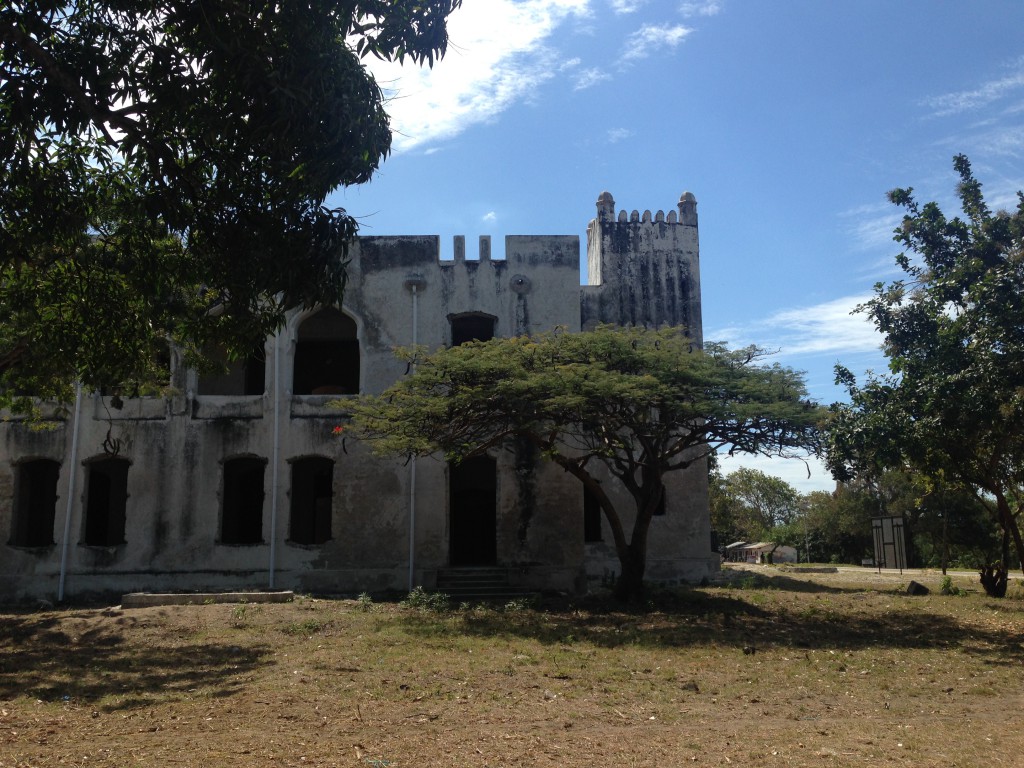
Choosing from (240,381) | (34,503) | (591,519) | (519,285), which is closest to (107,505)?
(34,503)

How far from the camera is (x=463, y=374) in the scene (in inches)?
682

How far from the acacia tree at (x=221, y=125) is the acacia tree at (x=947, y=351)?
1022cm

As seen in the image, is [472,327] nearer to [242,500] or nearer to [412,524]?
[412,524]

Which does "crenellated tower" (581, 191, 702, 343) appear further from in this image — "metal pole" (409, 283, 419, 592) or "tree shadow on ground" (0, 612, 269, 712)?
"tree shadow on ground" (0, 612, 269, 712)

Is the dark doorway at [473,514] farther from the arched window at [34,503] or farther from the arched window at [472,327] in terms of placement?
the arched window at [34,503]

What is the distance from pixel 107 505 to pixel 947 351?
2230cm

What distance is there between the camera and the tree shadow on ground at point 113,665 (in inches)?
364

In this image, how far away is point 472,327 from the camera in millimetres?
23625

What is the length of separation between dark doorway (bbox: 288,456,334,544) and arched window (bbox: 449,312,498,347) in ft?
20.6

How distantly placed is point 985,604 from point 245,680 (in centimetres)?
1610

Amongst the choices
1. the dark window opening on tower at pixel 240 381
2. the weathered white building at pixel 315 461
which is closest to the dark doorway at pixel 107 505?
the weathered white building at pixel 315 461

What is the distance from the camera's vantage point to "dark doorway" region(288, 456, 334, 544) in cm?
2697

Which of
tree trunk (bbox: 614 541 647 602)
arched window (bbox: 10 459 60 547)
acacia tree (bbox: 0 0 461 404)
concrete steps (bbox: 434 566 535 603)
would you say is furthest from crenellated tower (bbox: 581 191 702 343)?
acacia tree (bbox: 0 0 461 404)

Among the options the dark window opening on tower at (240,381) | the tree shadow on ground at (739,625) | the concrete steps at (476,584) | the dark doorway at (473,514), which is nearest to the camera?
the tree shadow on ground at (739,625)
